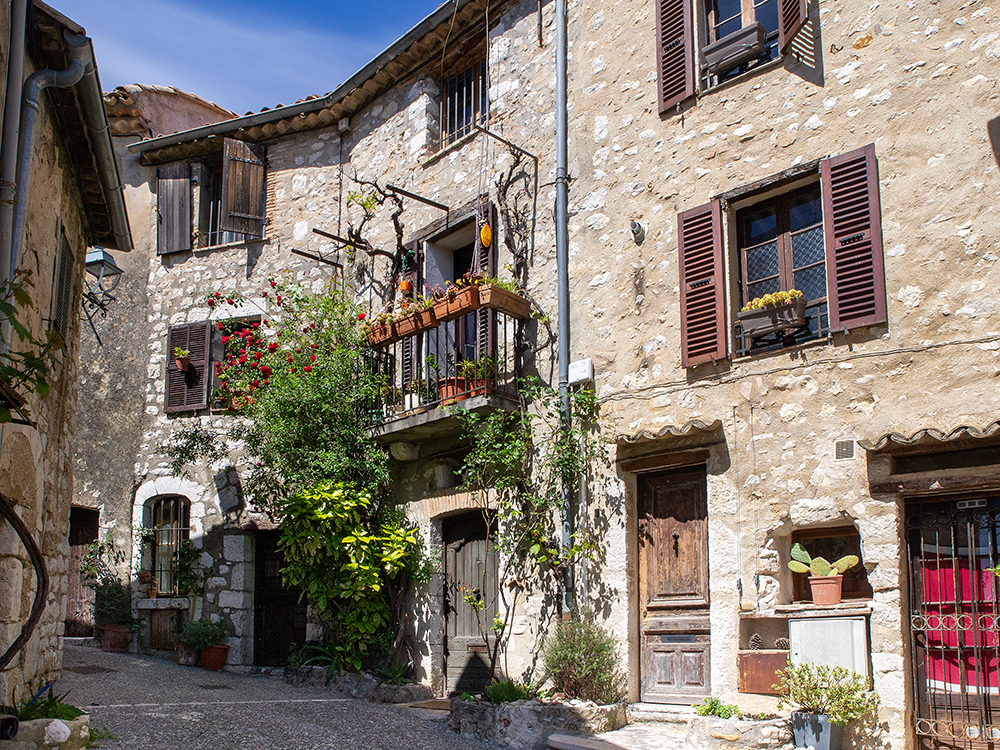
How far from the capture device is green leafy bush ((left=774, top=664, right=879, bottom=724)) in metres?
6.02

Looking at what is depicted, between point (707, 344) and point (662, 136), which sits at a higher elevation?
point (662, 136)

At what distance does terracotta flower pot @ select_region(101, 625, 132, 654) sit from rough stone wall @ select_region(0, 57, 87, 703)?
15.7 feet

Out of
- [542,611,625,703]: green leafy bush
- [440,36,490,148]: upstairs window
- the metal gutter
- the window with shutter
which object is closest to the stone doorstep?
[542,611,625,703]: green leafy bush

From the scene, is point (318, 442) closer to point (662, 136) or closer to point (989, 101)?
point (662, 136)

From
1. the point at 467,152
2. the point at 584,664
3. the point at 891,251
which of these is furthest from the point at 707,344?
the point at 467,152

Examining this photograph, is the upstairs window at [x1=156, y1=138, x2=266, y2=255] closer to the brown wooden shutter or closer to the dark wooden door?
the dark wooden door

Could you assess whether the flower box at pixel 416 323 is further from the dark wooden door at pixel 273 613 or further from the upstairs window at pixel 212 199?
the upstairs window at pixel 212 199

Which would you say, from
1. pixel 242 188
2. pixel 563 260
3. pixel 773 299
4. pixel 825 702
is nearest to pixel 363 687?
pixel 563 260

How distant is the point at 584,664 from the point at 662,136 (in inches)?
177

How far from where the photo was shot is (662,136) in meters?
8.30

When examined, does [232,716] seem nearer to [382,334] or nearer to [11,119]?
[382,334]

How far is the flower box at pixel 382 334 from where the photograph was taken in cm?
962

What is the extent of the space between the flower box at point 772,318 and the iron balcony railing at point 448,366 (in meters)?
2.40

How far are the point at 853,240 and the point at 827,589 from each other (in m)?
2.48
